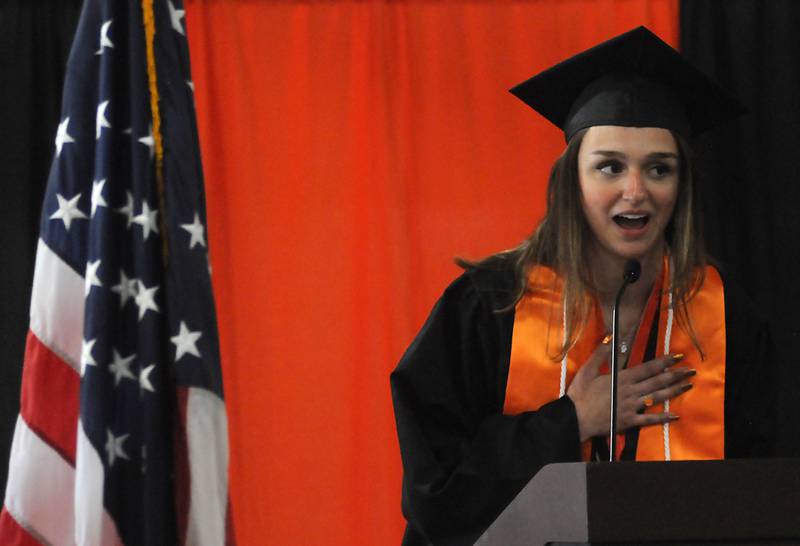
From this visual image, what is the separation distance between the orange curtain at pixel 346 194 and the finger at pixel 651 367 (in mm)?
1818

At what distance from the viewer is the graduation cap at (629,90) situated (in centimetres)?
278

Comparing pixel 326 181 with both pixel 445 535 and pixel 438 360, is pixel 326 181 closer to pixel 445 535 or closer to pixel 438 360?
pixel 438 360

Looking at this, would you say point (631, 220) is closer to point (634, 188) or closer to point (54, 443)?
point (634, 188)

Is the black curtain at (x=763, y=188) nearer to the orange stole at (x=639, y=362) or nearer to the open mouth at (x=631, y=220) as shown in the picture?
the orange stole at (x=639, y=362)

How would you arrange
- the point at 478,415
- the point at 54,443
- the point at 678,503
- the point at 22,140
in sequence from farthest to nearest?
the point at 22,140
the point at 54,443
the point at 478,415
the point at 678,503

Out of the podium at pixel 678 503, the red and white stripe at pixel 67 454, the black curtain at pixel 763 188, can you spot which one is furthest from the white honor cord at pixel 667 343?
the black curtain at pixel 763 188

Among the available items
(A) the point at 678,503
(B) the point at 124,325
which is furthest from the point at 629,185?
(B) the point at 124,325

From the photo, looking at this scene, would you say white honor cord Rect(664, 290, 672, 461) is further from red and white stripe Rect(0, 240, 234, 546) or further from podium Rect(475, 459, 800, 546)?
podium Rect(475, 459, 800, 546)

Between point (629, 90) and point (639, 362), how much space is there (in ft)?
2.26

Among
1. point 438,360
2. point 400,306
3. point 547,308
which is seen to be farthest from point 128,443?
point 400,306

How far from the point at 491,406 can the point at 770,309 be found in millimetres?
2092

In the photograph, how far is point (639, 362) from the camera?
2.80m

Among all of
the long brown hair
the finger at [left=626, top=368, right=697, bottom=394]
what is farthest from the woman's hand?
the long brown hair

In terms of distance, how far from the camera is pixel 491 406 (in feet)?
8.99
